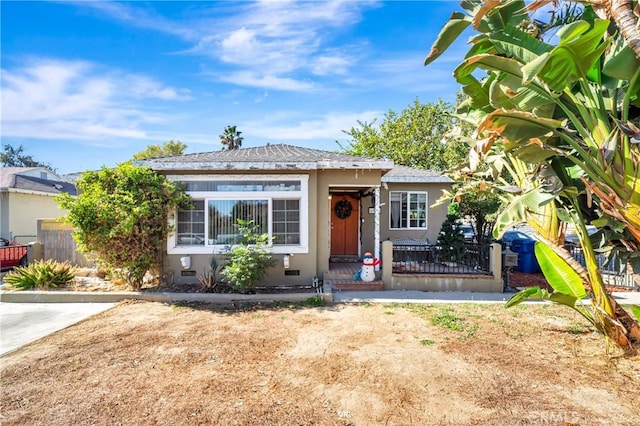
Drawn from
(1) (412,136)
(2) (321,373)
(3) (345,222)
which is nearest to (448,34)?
(2) (321,373)

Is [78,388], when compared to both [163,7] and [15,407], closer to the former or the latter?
[15,407]

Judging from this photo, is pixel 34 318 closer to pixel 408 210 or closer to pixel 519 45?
pixel 519 45

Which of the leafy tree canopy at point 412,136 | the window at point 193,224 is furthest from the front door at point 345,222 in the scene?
the leafy tree canopy at point 412,136

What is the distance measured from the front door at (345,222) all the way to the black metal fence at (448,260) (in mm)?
3090

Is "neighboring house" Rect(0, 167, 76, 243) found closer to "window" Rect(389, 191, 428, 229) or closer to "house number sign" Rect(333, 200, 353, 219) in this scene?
"house number sign" Rect(333, 200, 353, 219)

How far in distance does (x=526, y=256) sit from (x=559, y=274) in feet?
26.1

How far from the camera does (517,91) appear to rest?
12.8 feet

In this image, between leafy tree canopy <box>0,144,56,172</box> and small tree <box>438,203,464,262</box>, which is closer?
small tree <box>438,203,464,262</box>

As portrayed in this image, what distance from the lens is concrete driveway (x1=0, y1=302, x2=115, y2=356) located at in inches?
223

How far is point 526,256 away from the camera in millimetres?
12188

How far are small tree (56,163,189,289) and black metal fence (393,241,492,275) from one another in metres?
7.10

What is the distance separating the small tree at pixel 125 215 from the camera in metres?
8.04

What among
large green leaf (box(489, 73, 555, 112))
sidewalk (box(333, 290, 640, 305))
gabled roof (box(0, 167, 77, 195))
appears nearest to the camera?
large green leaf (box(489, 73, 555, 112))

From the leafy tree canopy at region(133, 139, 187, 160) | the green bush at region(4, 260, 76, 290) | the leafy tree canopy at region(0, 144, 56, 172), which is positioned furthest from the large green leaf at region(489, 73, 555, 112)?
the leafy tree canopy at region(0, 144, 56, 172)
